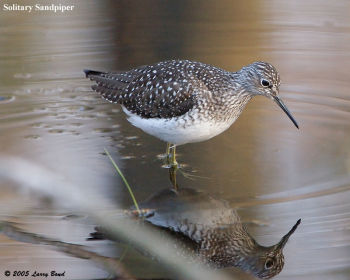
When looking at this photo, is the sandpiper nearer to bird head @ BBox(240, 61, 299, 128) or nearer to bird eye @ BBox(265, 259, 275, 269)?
bird head @ BBox(240, 61, 299, 128)

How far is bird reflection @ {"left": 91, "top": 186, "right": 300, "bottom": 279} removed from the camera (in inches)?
258

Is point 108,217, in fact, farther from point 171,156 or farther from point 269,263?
point 171,156

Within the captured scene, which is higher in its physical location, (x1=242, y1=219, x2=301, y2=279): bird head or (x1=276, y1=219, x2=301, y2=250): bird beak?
(x1=276, y1=219, x2=301, y2=250): bird beak

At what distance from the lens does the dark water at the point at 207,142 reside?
23.2ft

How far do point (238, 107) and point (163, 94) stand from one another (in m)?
1.04

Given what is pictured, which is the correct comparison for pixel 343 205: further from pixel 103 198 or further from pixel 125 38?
pixel 125 38

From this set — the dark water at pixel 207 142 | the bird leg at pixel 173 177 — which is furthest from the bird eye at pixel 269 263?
the bird leg at pixel 173 177

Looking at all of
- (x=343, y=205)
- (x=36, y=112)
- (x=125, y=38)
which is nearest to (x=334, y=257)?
(x=343, y=205)

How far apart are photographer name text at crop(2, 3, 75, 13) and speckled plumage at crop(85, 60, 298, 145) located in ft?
23.7

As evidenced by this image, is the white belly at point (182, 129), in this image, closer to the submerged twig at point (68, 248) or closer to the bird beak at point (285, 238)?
the bird beak at point (285, 238)

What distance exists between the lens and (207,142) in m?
9.79

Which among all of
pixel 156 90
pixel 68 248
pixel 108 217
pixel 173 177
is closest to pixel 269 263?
pixel 108 217

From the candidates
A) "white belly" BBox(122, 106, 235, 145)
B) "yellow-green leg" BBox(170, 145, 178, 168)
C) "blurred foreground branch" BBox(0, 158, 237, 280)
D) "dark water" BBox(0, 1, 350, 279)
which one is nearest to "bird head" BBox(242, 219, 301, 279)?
"dark water" BBox(0, 1, 350, 279)

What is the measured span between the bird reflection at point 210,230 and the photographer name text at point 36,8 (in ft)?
29.6
